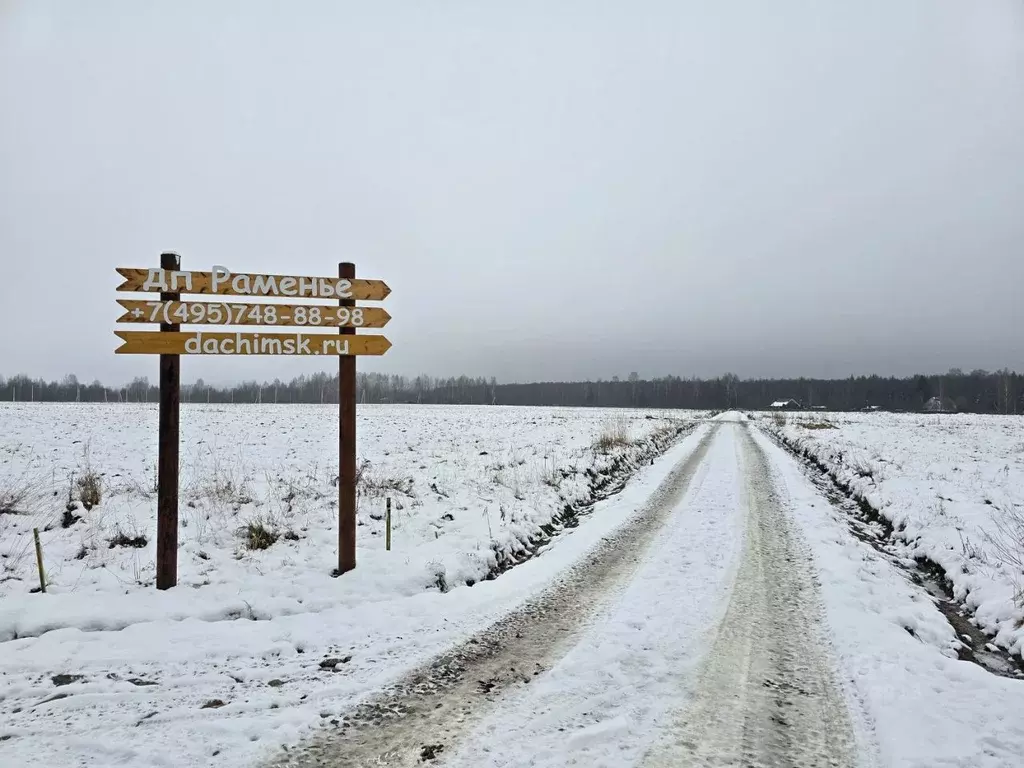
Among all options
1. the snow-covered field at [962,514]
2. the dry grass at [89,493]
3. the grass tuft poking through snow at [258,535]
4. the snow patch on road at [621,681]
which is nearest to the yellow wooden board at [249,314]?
the grass tuft poking through snow at [258,535]

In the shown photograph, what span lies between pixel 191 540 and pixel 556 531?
21.5ft

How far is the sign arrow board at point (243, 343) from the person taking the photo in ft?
21.6

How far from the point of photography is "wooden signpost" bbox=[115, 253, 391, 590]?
6.53m

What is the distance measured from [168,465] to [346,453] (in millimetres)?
2264

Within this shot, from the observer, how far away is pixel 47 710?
3979 millimetres

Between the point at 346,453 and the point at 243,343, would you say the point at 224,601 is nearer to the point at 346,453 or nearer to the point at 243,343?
the point at 346,453

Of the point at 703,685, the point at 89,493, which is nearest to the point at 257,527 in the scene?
the point at 89,493

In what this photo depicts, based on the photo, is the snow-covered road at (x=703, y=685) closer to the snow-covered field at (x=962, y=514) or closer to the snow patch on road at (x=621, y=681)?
the snow patch on road at (x=621, y=681)

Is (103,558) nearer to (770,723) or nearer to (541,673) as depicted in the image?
(541,673)

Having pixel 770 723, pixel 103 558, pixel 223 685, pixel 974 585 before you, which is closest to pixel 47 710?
pixel 223 685

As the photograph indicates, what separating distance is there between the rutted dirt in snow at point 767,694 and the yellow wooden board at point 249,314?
6.16 metres

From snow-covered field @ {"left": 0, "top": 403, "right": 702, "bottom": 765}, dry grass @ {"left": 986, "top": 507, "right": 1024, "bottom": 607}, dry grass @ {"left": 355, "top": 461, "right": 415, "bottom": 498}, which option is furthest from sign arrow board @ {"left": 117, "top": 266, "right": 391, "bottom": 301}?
dry grass @ {"left": 986, "top": 507, "right": 1024, "bottom": 607}

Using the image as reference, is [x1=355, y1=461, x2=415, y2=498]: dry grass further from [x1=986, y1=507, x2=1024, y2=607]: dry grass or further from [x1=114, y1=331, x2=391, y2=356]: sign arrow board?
[x1=986, y1=507, x2=1024, y2=607]: dry grass

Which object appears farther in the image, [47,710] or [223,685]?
[223,685]
